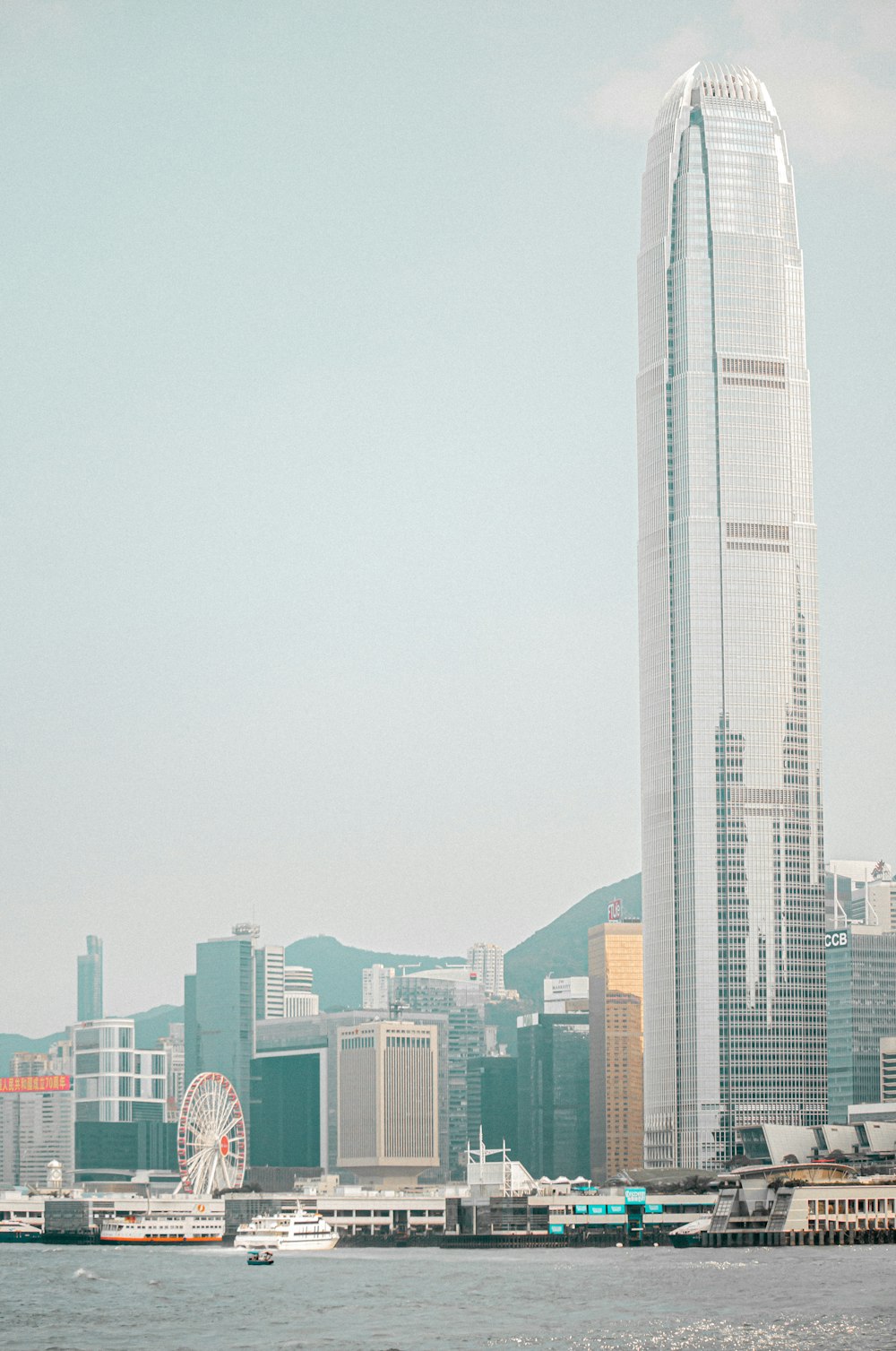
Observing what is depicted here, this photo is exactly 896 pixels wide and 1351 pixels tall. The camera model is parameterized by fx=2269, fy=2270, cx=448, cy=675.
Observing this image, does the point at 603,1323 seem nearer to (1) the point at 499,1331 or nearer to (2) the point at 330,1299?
(1) the point at 499,1331

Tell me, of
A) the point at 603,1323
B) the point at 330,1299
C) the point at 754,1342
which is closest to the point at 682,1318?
the point at 603,1323

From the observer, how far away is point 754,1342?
136000mm

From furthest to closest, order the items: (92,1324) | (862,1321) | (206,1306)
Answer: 1. (206,1306)
2. (92,1324)
3. (862,1321)

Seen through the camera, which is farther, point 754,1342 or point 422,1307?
point 422,1307

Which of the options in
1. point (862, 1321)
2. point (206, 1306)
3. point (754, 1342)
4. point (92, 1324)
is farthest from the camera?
point (206, 1306)

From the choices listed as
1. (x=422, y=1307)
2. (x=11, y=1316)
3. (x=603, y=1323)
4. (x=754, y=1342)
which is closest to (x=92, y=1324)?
(x=11, y=1316)

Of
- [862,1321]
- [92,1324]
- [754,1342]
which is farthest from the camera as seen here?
[92,1324]

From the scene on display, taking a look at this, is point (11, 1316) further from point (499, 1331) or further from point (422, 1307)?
point (499, 1331)

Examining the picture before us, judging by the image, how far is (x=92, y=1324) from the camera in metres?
160

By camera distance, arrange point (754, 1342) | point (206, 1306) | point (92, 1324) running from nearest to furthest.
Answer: point (754, 1342)
point (92, 1324)
point (206, 1306)

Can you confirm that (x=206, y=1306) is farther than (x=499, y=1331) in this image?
Yes

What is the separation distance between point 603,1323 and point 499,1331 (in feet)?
24.9

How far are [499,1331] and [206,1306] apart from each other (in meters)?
38.3

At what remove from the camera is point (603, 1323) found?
5876 inches
